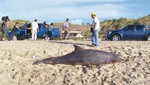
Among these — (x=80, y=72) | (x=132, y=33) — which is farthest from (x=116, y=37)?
(x=80, y=72)

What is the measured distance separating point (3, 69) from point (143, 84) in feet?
19.3

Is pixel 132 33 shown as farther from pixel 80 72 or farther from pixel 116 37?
pixel 80 72

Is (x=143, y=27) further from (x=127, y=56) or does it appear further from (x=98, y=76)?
(x=98, y=76)

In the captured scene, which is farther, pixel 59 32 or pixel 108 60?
pixel 59 32

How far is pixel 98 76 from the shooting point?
1463 cm

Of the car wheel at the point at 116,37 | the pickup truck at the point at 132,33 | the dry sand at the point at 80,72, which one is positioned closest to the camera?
the dry sand at the point at 80,72

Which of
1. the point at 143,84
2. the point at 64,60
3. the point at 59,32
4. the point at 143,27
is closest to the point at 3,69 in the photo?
the point at 64,60

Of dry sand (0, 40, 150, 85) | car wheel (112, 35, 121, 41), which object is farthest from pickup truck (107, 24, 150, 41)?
dry sand (0, 40, 150, 85)

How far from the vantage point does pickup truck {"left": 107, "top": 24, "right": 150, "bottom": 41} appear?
34.0 meters

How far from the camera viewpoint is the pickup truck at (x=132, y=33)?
34000 mm

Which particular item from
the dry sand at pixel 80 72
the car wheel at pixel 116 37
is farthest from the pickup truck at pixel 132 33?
the dry sand at pixel 80 72

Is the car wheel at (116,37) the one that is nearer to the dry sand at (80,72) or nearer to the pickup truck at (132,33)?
the pickup truck at (132,33)

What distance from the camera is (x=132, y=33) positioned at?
34344 millimetres

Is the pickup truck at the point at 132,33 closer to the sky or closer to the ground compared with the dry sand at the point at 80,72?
closer to the sky
